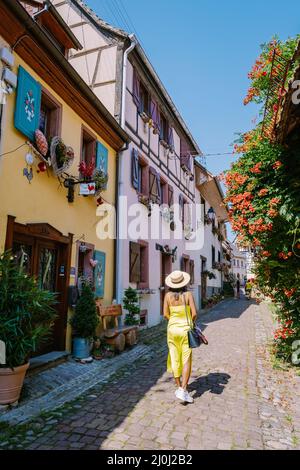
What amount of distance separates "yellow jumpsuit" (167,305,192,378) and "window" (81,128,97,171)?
483 cm

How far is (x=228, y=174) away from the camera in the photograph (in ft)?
21.1

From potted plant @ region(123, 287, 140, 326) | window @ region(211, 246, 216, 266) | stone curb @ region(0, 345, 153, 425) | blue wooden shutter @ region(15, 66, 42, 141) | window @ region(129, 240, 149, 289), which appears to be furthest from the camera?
window @ region(211, 246, 216, 266)

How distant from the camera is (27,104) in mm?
5832

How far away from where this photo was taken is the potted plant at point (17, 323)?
4148 mm

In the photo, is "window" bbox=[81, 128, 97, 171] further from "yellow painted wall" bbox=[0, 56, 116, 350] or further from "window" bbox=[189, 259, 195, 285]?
"window" bbox=[189, 259, 195, 285]

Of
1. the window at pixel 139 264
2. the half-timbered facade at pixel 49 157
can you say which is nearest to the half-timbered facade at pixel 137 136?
the window at pixel 139 264

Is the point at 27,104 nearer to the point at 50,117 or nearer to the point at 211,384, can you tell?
the point at 50,117

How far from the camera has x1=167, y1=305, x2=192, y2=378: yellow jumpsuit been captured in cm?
464

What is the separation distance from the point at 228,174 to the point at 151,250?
585 cm

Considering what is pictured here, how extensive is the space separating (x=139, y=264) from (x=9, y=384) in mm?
6794

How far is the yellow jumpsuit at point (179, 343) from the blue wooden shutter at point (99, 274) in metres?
3.67

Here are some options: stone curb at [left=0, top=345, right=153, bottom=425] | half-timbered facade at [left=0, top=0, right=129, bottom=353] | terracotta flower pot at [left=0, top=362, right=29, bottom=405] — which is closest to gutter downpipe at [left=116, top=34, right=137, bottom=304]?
half-timbered facade at [left=0, top=0, right=129, bottom=353]

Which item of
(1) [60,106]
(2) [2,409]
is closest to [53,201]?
(1) [60,106]
